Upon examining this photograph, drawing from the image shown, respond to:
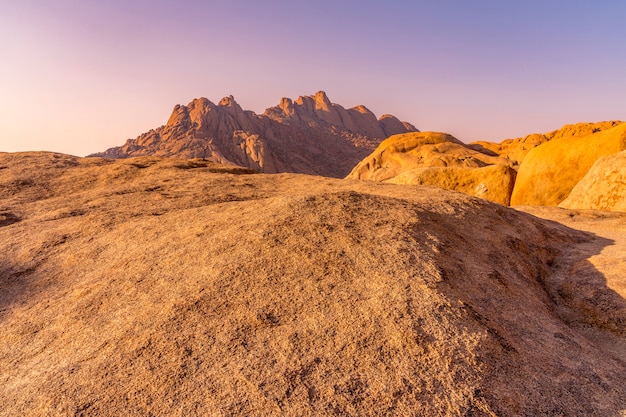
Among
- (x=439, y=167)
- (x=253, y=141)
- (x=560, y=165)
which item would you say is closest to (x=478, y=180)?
(x=439, y=167)

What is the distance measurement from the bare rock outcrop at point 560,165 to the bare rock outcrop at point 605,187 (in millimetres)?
1809

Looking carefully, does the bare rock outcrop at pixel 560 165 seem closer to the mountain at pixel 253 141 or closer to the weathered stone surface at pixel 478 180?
the weathered stone surface at pixel 478 180

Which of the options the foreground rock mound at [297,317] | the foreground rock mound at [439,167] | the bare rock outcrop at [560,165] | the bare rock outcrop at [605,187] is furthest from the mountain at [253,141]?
the foreground rock mound at [297,317]

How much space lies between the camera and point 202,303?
2.73m

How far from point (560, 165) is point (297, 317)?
1244cm

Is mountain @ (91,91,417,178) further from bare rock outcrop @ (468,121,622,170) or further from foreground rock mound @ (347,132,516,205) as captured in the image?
bare rock outcrop @ (468,121,622,170)

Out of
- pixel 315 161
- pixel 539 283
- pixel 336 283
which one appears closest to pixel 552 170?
pixel 539 283

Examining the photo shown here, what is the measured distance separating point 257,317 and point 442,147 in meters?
24.4

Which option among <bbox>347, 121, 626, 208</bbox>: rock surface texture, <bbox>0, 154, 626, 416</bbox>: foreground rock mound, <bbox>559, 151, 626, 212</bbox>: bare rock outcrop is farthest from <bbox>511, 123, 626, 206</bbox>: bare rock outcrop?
<bbox>0, 154, 626, 416</bbox>: foreground rock mound

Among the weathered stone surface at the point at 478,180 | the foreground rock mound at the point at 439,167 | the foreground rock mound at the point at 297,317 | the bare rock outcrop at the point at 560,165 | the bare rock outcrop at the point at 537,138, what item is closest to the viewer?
the foreground rock mound at the point at 297,317

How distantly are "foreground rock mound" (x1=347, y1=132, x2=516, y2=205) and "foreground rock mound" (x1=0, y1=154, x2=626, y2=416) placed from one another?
27.8 ft

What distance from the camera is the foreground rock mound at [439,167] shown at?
42.7ft

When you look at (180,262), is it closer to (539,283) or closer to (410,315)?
(410,315)

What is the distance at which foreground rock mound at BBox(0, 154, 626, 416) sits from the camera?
6.53 ft
